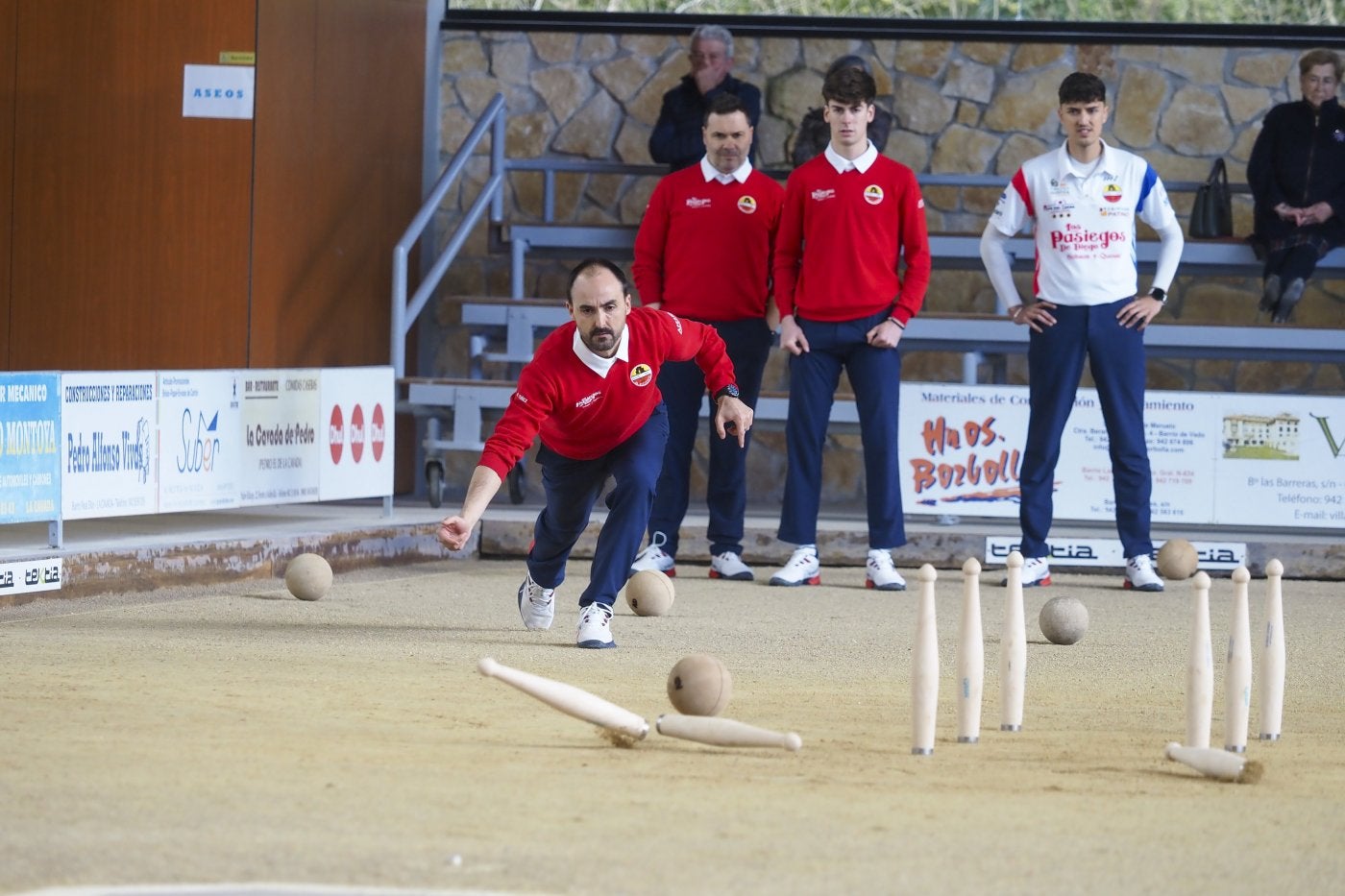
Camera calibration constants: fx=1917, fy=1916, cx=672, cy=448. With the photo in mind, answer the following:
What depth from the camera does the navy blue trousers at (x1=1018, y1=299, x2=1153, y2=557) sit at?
980 centimetres

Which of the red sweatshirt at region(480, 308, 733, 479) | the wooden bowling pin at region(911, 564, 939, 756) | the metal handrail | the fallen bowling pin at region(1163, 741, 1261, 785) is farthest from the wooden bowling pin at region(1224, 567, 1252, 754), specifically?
the metal handrail

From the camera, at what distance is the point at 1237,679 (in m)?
5.55

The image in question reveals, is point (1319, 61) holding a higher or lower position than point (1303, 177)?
higher

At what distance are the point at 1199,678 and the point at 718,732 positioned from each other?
1.37 m

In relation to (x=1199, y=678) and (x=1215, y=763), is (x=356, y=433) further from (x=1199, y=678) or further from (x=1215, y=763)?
(x=1215, y=763)

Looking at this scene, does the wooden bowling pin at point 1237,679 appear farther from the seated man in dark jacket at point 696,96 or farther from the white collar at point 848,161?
the seated man in dark jacket at point 696,96

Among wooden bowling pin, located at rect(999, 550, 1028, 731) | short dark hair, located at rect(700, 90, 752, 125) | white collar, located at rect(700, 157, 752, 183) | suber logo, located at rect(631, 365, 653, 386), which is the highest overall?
short dark hair, located at rect(700, 90, 752, 125)

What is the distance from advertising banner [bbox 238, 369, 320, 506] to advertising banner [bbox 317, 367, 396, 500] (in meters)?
0.11

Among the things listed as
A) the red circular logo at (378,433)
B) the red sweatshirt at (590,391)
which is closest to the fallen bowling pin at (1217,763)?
the red sweatshirt at (590,391)

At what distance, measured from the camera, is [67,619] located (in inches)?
323

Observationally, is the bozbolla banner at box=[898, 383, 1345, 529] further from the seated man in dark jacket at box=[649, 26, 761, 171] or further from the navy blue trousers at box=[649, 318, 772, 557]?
the seated man in dark jacket at box=[649, 26, 761, 171]

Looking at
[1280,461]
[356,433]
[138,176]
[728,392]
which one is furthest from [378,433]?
[1280,461]

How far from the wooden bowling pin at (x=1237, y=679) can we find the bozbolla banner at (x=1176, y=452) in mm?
5398

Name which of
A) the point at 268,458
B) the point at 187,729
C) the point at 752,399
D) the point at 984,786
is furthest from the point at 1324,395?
the point at 187,729
